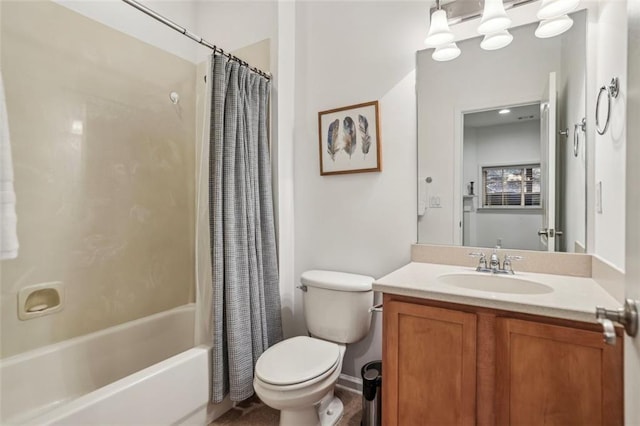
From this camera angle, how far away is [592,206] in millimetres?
1375

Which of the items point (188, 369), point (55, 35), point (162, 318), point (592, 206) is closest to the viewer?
point (592, 206)

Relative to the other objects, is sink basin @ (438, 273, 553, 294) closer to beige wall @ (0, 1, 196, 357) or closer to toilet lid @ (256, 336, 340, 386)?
toilet lid @ (256, 336, 340, 386)

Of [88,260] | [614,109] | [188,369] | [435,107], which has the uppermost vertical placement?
[435,107]

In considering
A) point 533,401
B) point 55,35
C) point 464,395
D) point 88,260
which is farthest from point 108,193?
point 533,401

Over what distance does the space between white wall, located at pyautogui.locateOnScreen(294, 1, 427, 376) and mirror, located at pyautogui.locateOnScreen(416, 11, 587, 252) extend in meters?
0.11

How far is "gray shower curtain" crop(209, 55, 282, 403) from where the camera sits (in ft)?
5.38

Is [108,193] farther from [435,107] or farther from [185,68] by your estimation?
[435,107]

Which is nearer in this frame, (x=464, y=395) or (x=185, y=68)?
(x=464, y=395)

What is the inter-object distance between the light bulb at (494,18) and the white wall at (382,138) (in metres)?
0.35

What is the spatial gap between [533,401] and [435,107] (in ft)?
4.58

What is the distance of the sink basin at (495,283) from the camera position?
1.36 meters

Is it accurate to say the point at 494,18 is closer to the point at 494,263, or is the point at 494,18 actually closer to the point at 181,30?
the point at 494,263

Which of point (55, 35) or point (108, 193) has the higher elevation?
point (55, 35)

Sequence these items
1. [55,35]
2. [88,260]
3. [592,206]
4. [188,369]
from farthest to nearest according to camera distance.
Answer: [88,260] < [55,35] < [188,369] < [592,206]
